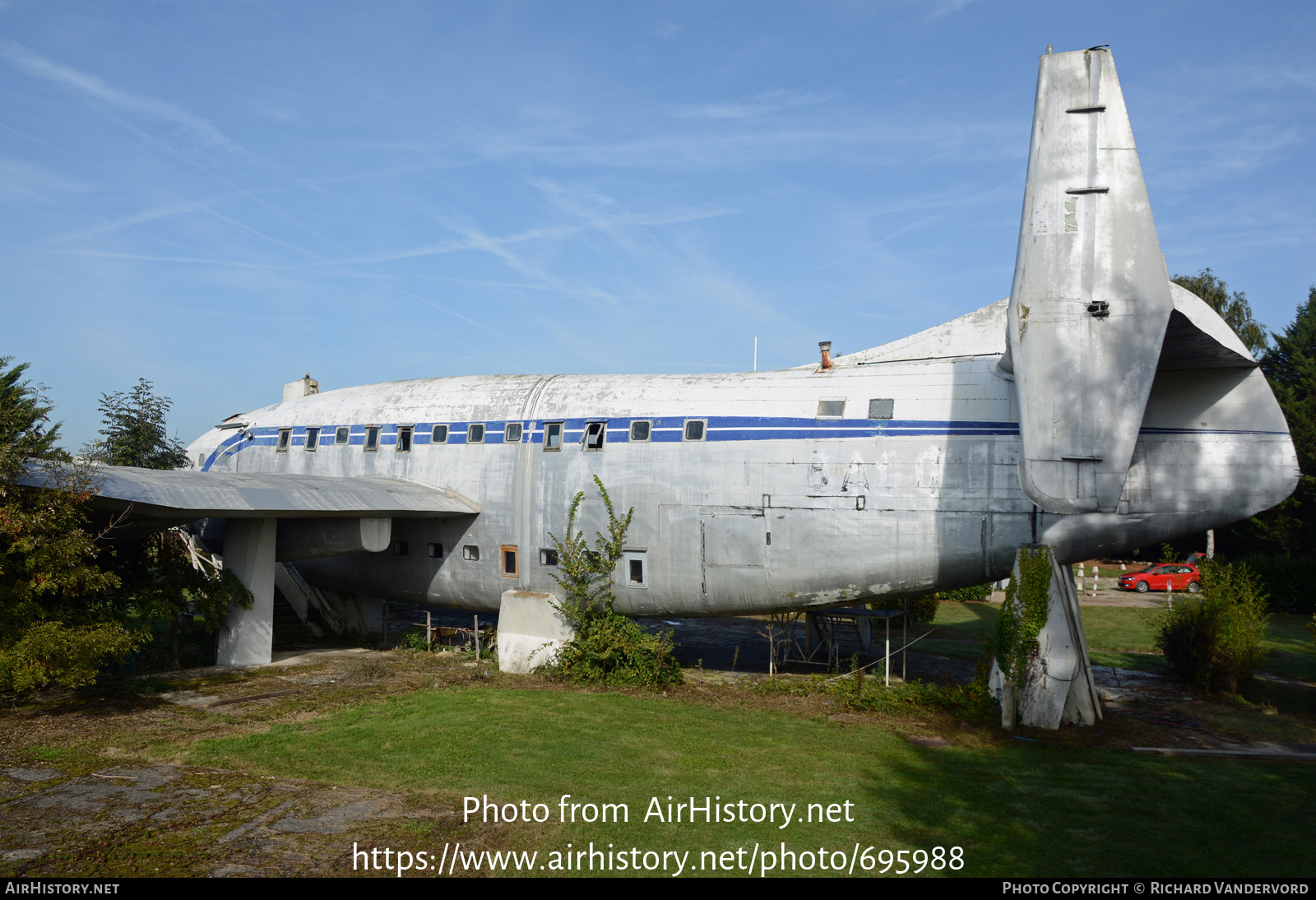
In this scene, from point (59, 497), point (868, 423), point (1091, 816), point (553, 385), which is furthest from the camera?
point (553, 385)

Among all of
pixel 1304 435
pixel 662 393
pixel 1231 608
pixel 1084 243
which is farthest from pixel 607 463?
pixel 1304 435

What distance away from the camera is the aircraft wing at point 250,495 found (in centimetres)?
1463

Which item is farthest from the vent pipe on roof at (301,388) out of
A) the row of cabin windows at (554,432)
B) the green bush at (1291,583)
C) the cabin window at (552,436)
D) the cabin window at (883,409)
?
the green bush at (1291,583)

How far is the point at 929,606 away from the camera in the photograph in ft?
98.4

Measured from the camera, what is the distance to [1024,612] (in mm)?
13984

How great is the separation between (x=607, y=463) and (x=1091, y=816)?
37.6ft

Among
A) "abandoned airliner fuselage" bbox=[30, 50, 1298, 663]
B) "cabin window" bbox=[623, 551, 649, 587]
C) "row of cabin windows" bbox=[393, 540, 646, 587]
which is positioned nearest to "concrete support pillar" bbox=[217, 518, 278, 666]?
"abandoned airliner fuselage" bbox=[30, 50, 1298, 663]

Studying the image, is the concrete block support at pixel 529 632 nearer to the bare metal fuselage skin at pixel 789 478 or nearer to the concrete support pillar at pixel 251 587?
the bare metal fuselage skin at pixel 789 478

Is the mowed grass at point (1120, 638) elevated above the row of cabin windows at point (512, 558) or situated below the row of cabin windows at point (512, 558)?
below

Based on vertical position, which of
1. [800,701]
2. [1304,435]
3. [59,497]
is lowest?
[800,701]

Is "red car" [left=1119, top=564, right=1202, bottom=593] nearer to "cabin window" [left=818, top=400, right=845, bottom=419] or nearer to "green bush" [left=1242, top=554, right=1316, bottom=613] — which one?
"green bush" [left=1242, top=554, right=1316, bottom=613]

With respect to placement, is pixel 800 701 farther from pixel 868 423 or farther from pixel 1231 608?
pixel 1231 608

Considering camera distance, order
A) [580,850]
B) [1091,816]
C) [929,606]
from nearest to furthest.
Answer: [580,850] < [1091,816] < [929,606]

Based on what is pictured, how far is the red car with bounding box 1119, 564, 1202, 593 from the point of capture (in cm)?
3869
